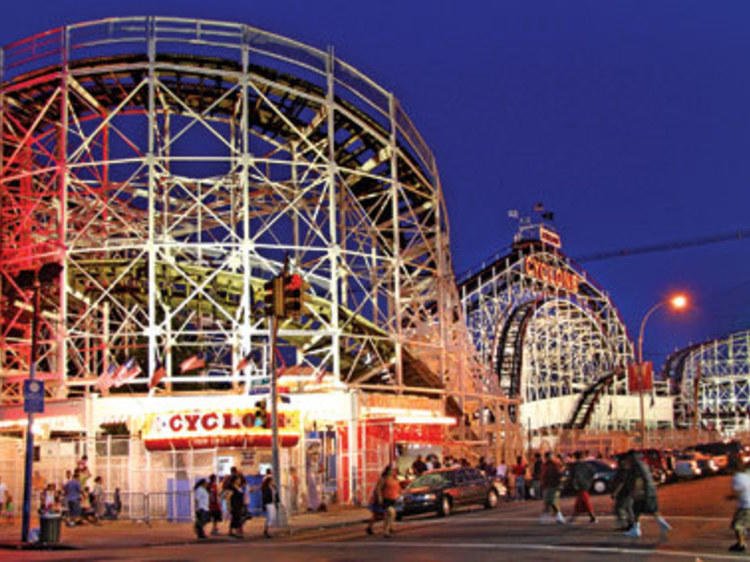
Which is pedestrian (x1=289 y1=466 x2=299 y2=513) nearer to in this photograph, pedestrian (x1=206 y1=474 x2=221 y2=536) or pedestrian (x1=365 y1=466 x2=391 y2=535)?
pedestrian (x1=206 y1=474 x2=221 y2=536)

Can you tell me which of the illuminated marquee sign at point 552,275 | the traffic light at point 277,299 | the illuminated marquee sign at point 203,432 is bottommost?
the illuminated marquee sign at point 203,432

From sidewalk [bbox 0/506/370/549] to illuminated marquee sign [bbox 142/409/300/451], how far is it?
2.46m

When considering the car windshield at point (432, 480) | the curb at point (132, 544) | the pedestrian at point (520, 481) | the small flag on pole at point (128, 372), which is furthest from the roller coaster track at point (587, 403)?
the curb at point (132, 544)

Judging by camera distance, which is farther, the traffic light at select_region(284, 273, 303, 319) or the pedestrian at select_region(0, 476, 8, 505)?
the pedestrian at select_region(0, 476, 8, 505)

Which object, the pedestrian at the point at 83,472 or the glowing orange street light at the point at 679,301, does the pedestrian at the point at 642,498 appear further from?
the glowing orange street light at the point at 679,301

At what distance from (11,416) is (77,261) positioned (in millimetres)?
6228

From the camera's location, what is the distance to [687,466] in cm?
4166

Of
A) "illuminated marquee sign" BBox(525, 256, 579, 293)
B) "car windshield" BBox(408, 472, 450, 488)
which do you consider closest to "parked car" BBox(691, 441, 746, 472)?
"car windshield" BBox(408, 472, 450, 488)

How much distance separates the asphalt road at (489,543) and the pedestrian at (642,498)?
26 centimetres

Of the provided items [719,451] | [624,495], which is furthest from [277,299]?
[719,451]

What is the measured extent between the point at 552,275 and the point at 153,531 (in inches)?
1793

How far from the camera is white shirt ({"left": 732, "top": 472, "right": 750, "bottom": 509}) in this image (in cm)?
1655

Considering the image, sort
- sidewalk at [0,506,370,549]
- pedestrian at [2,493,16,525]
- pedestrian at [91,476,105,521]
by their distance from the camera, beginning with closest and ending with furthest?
sidewalk at [0,506,370,549]
pedestrian at [91,476,105,521]
pedestrian at [2,493,16,525]

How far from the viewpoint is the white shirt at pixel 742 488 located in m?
16.5
